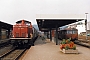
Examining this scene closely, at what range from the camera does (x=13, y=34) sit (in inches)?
909

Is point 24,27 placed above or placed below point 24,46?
above

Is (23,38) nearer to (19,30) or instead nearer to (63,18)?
(19,30)

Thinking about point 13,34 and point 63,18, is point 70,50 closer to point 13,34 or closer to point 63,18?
point 63,18

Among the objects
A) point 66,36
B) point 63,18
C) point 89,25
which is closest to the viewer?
point 63,18

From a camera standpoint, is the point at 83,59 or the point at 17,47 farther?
the point at 17,47

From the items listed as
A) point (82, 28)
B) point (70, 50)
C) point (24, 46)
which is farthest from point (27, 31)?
point (82, 28)

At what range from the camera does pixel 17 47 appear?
2356 centimetres

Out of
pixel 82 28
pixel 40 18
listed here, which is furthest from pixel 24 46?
pixel 82 28

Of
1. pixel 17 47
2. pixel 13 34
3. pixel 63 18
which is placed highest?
pixel 63 18

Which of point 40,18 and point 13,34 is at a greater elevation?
point 40,18

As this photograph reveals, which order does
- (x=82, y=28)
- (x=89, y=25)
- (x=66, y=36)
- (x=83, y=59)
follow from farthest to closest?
(x=89, y=25) → (x=82, y=28) → (x=66, y=36) → (x=83, y=59)

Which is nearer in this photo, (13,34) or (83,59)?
(83,59)

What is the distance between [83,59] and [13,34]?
44.1 feet

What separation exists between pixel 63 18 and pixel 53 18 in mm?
1223
